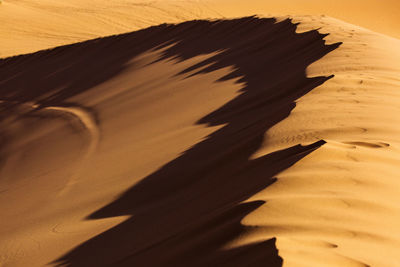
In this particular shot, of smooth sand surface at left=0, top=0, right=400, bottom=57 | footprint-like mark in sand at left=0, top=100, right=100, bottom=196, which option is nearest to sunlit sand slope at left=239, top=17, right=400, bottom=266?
footprint-like mark in sand at left=0, top=100, right=100, bottom=196

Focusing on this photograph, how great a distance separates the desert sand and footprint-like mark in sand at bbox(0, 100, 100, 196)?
0.02 metres

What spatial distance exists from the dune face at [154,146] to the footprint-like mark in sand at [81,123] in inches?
0.8

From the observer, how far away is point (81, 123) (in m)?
6.23

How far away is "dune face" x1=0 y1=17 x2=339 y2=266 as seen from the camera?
2830 mm

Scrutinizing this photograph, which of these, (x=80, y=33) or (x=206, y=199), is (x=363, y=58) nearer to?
(x=206, y=199)

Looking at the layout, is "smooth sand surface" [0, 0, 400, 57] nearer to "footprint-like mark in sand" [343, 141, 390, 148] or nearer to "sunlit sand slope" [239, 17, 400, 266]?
"sunlit sand slope" [239, 17, 400, 266]

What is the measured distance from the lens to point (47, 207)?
4047 mm

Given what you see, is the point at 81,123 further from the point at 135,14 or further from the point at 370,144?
the point at 135,14

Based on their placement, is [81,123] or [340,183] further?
[81,123]

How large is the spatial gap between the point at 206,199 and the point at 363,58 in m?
3.35

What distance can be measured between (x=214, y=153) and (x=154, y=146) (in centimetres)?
94

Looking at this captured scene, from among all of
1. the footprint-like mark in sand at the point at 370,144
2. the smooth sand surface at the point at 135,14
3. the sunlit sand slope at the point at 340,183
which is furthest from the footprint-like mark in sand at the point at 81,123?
the smooth sand surface at the point at 135,14

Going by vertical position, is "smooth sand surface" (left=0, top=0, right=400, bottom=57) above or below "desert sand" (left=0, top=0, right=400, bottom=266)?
above

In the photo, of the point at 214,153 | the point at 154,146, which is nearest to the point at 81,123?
the point at 154,146
